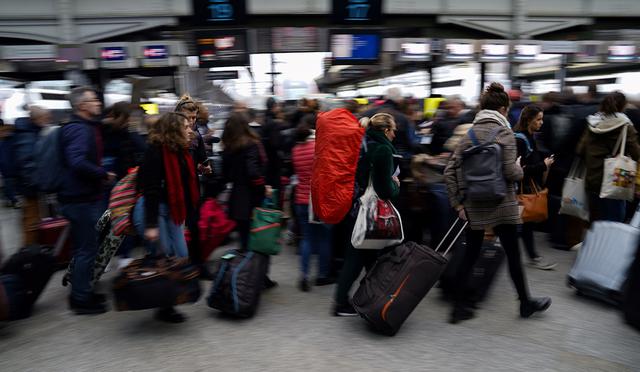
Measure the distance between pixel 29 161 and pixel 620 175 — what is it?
6.48 m

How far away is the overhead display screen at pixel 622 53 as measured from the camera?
52.1 ft

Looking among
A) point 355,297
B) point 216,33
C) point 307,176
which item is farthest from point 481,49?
point 355,297

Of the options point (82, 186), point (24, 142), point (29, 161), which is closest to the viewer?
point (82, 186)

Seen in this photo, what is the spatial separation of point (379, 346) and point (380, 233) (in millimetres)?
825

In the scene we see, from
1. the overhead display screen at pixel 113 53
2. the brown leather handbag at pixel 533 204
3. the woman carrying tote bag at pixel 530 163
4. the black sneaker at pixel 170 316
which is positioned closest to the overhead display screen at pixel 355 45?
the overhead display screen at pixel 113 53

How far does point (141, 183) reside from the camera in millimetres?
3887

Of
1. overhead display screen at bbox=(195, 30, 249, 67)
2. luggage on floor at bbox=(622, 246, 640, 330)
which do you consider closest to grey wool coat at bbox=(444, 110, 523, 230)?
luggage on floor at bbox=(622, 246, 640, 330)

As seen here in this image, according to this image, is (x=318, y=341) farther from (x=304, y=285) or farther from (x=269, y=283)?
(x=269, y=283)

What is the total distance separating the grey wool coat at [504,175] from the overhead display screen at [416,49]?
11979mm

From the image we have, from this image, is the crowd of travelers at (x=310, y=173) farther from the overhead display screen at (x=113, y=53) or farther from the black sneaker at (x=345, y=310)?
the overhead display screen at (x=113, y=53)

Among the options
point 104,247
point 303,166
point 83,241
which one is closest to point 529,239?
point 303,166

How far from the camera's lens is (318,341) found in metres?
3.78

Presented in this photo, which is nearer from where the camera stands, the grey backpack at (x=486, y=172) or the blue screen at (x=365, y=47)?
the grey backpack at (x=486, y=172)

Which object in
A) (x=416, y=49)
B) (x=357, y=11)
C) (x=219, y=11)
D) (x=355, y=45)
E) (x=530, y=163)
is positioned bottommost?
(x=530, y=163)
